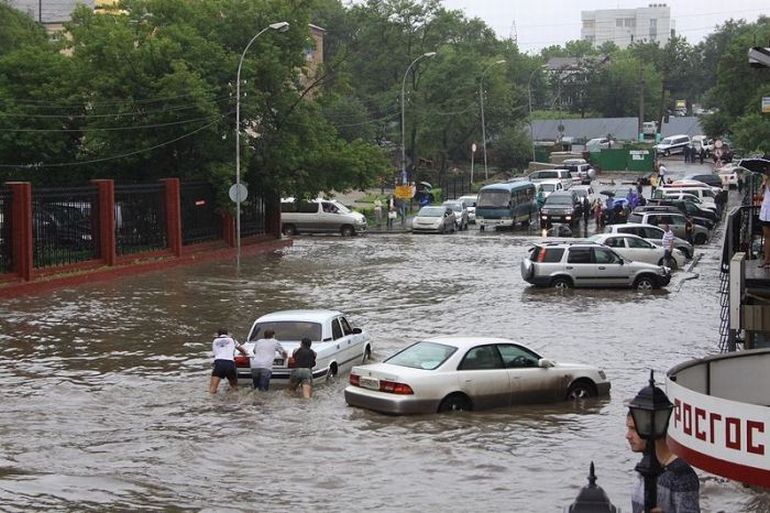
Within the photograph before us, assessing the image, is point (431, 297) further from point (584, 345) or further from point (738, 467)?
point (738, 467)

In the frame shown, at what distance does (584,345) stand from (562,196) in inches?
1379

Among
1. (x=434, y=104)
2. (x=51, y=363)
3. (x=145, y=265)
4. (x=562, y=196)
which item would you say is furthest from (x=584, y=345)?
(x=434, y=104)

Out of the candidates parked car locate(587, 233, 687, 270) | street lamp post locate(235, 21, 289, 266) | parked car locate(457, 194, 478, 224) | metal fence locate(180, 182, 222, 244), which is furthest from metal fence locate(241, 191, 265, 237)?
parked car locate(457, 194, 478, 224)

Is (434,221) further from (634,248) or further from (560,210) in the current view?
(634,248)

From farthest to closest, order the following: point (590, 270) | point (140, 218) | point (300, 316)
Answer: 1. point (140, 218)
2. point (590, 270)
3. point (300, 316)

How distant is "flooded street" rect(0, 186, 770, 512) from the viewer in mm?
14219

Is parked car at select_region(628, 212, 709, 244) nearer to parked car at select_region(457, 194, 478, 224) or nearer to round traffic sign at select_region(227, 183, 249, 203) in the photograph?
round traffic sign at select_region(227, 183, 249, 203)

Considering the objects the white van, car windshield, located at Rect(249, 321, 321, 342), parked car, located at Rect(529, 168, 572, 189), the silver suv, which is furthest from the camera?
parked car, located at Rect(529, 168, 572, 189)

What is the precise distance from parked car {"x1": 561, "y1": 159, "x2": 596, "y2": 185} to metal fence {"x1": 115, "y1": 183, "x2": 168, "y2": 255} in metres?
47.0

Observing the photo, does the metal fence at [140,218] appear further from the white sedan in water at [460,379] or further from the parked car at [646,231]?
the white sedan in water at [460,379]

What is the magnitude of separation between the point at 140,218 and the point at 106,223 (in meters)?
2.72

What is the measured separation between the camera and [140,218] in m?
40.9

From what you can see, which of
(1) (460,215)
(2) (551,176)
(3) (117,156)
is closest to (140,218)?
(3) (117,156)

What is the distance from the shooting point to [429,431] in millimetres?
17188
